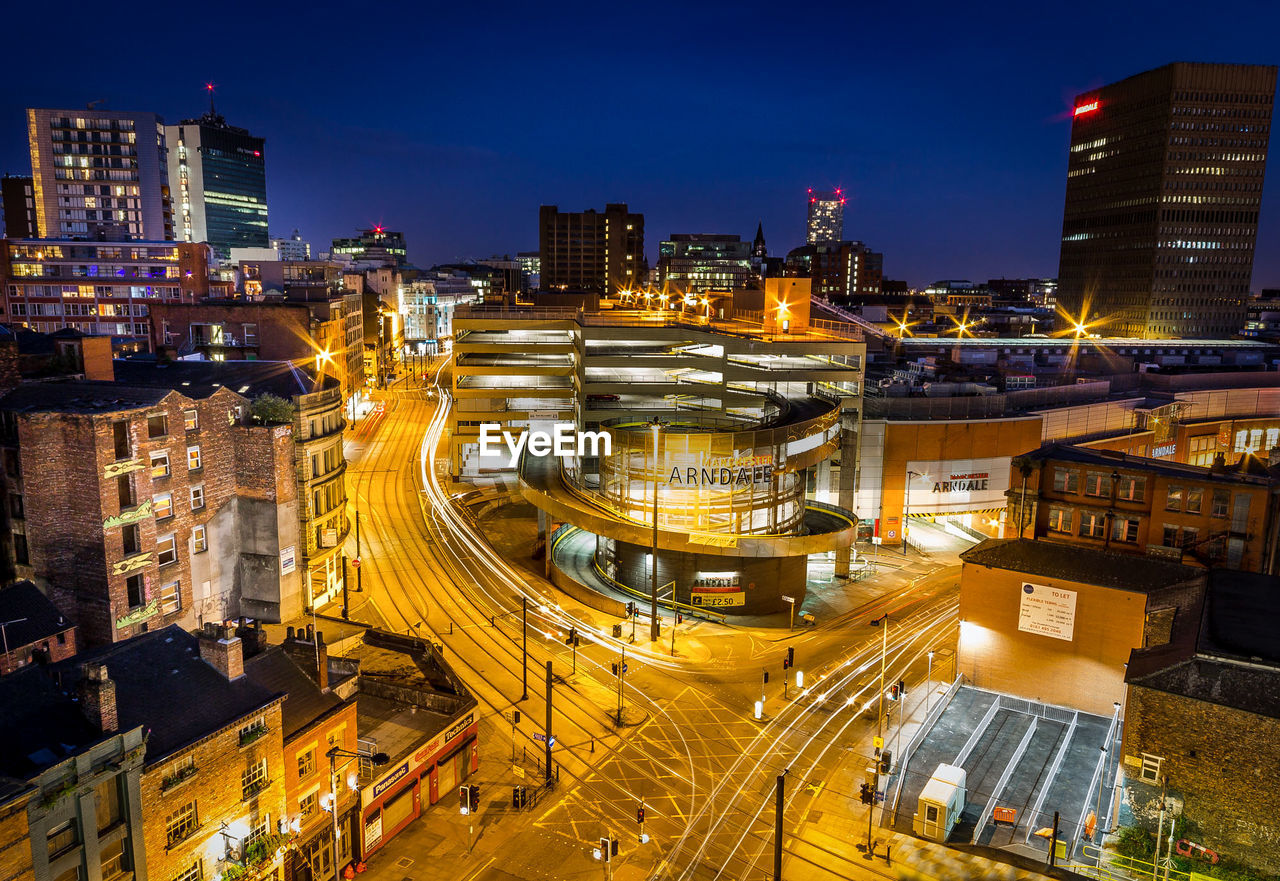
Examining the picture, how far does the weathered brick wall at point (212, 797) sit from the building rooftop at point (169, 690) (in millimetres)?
448

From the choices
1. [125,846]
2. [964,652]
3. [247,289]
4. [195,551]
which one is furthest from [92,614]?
[247,289]

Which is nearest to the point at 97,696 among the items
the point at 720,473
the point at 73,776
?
the point at 73,776

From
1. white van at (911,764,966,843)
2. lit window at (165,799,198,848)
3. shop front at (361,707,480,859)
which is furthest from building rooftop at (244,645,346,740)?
white van at (911,764,966,843)

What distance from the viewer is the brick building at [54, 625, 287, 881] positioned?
2278 centimetres

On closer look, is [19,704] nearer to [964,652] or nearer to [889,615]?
[964,652]

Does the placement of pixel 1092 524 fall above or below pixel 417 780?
above

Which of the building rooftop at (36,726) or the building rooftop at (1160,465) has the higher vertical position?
the building rooftop at (1160,465)

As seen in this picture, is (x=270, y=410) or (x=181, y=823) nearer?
(x=181, y=823)

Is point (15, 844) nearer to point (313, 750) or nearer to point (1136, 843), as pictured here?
point (313, 750)

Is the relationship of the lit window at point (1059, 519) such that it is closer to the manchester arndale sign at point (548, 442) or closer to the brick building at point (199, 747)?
the manchester arndale sign at point (548, 442)

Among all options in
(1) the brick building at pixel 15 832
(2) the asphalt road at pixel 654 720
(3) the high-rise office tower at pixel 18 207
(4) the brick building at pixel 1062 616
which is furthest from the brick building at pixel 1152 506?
(3) the high-rise office tower at pixel 18 207

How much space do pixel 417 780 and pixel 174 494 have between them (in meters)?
20.5

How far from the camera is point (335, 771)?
28.5 m

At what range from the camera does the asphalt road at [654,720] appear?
96.5ft
